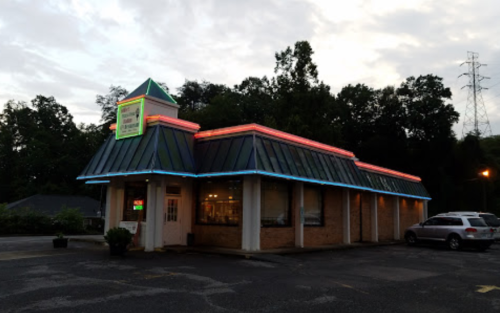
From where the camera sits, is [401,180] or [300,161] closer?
[300,161]

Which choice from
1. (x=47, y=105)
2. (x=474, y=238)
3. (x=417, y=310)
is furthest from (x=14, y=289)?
(x=47, y=105)

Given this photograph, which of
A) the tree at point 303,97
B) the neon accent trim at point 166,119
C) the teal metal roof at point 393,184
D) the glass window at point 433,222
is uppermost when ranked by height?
the tree at point 303,97

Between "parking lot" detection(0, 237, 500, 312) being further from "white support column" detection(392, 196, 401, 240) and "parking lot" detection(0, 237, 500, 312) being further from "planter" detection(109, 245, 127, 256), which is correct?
"white support column" detection(392, 196, 401, 240)

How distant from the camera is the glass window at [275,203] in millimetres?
17719

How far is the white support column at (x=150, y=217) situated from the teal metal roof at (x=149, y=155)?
1.26 m

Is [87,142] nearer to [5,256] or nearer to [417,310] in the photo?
[5,256]

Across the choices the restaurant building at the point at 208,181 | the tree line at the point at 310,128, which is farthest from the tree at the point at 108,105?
the restaurant building at the point at 208,181

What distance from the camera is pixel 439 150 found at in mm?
55406

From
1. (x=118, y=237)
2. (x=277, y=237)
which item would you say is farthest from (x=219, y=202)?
(x=118, y=237)

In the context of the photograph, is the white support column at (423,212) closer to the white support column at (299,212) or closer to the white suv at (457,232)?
the white suv at (457,232)

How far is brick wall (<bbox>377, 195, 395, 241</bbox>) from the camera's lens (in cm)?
2727

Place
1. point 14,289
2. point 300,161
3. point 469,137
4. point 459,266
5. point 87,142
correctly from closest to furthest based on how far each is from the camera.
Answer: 1. point 14,289
2. point 459,266
3. point 300,161
4. point 469,137
5. point 87,142

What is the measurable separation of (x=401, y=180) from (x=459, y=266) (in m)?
16.5

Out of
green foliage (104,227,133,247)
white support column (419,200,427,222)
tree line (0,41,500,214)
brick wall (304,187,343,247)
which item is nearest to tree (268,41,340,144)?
tree line (0,41,500,214)
